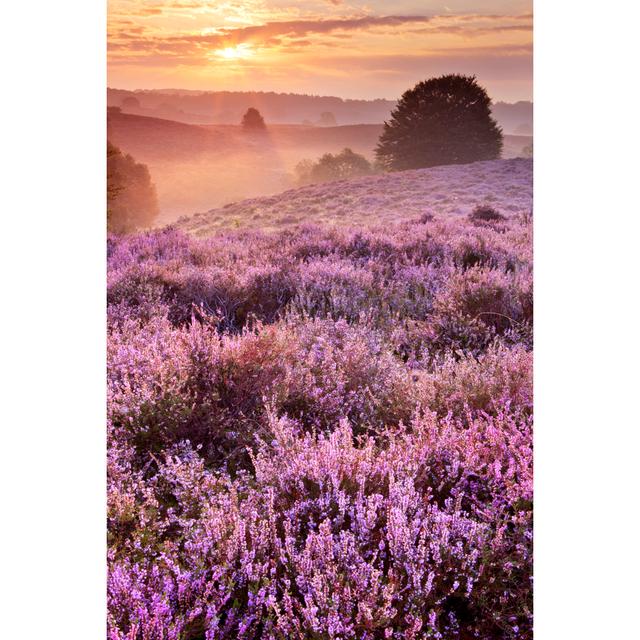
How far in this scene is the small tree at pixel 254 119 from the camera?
280cm

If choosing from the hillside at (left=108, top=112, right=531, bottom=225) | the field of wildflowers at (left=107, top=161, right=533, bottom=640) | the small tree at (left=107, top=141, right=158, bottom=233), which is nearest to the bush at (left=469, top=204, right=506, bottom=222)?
the field of wildflowers at (left=107, top=161, right=533, bottom=640)

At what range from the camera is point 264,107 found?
9.16ft

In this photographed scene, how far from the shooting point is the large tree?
2764 millimetres

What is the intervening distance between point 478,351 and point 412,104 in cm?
104

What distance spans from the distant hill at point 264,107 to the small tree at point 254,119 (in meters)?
0.02

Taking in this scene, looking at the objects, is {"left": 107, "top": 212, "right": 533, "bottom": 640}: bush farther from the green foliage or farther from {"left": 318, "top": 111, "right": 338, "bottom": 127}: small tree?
{"left": 318, "top": 111, "right": 338, "bottom": 127}: small tree

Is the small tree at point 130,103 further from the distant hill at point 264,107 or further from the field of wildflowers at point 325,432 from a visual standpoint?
the field of wildflowers at point 325,432

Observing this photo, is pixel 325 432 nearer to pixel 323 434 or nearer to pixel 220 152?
pixel 323 434

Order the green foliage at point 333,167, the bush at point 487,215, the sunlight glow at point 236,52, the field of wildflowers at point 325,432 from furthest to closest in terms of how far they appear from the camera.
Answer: the bush at point 487,215, the green foliage at point 333,167, the sunlight glow at point 236,52, the field of wildflowers at point 325,432

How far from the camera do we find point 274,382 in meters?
2.53

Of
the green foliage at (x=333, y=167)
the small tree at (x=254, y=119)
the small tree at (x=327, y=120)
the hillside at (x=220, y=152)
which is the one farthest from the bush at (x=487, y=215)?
the small tree at (x=254, y=119)

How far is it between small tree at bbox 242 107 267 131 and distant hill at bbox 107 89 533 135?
0.06 ft
